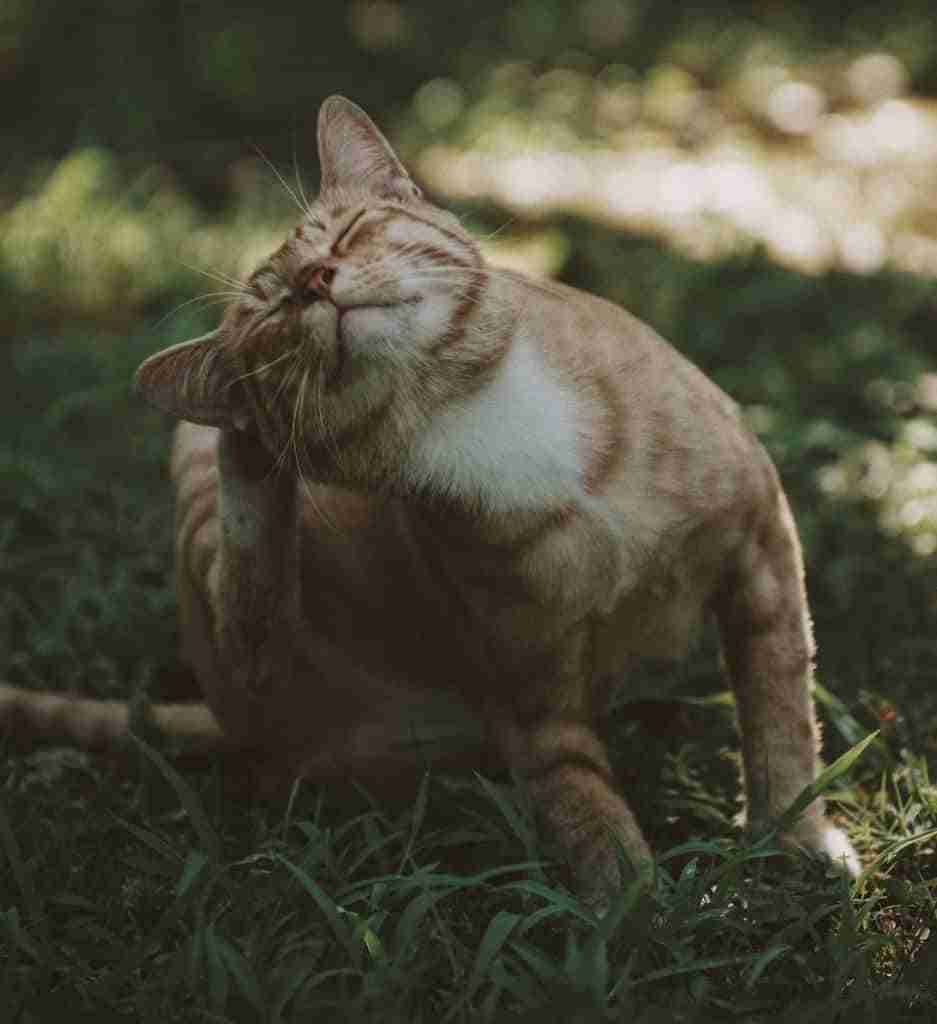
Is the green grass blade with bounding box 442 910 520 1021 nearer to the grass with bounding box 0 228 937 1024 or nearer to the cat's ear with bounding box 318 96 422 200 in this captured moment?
the grass with bounding box 0 228 937 1024

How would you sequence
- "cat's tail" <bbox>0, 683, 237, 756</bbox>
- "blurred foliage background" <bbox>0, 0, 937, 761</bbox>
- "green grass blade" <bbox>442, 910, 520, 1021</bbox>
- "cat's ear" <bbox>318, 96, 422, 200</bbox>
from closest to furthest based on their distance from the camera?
1. "green grass blade" <bbox>442, 910, 520, 1021</bbox>
2. "cat's ear" <bbox>318, 96, 422, 200</bbox>
3. "cat's tail" <bbox>0, 683, 237, 756</bbox>
4. "blurred foliage background" <bbox>0, 0, 937, 761</bbox>

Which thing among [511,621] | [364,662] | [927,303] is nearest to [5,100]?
[927,303]

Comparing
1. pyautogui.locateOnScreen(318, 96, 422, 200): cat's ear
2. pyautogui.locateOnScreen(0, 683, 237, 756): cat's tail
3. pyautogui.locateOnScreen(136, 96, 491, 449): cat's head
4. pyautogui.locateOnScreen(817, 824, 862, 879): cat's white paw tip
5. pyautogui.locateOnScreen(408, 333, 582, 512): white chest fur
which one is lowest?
pyautogui.locateOnScreen(0, 683, 237, 756): cat's tail

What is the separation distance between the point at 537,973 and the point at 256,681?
0.80 meters

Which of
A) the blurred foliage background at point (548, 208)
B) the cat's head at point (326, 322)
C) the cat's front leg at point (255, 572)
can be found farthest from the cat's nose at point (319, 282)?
the blurred foliage background at point (548, 208)

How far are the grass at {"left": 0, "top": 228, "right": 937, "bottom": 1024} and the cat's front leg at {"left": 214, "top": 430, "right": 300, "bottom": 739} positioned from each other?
0.26m

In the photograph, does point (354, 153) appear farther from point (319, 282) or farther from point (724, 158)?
point (724, 158)

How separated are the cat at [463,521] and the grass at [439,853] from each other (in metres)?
0.14

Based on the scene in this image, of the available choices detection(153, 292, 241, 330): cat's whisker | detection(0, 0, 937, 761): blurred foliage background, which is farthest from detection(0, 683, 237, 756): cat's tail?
detection(153, 292, 241, 330): cat's whisker

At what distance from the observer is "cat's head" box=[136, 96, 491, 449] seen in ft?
7.33

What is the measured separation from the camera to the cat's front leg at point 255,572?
247cm

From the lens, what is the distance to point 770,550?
2602 millimetres

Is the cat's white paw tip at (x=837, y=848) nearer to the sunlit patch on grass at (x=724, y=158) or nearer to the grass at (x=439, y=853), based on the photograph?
the grass at (x=439, y=853)

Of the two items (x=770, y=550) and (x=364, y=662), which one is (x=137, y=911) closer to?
(x=364, y=662)
